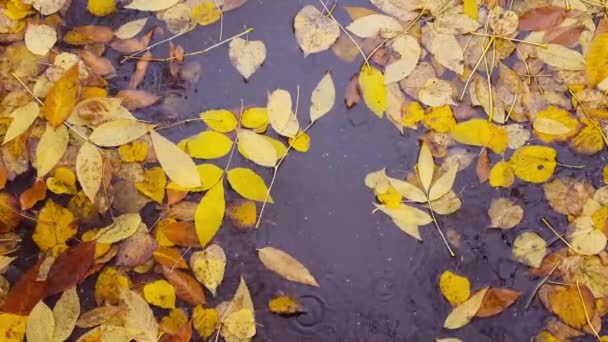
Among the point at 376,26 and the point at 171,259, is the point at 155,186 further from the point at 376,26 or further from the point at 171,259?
the point at 376,26

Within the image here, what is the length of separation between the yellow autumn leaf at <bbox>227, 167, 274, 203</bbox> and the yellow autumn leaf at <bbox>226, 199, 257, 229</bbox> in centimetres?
2

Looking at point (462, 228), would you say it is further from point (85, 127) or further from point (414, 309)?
point (85, 127)

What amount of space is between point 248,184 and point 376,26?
1.43ft

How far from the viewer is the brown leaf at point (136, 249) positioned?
124 centimetres

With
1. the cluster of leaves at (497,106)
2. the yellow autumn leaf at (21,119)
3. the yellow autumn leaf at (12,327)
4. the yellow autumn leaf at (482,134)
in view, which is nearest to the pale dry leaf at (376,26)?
the cluster of leaves at (497,106)

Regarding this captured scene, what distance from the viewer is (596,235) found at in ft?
4.12

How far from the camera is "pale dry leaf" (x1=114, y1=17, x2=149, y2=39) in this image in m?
1.34

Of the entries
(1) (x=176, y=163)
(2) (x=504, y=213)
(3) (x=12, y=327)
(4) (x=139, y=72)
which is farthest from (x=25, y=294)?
(2) (x=504, y=213)

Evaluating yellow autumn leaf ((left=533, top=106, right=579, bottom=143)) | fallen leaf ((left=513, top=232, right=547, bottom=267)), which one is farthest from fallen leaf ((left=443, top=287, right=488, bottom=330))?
yellow autumn leaf ((left=533, top=106, right=579, bottom=143))

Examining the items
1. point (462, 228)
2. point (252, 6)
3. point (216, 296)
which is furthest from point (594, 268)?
point (252, 6)

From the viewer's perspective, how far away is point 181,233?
1.25 m

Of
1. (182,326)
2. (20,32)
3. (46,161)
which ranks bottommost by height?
(182,326)

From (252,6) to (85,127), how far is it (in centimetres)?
44

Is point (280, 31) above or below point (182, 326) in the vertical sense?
above
